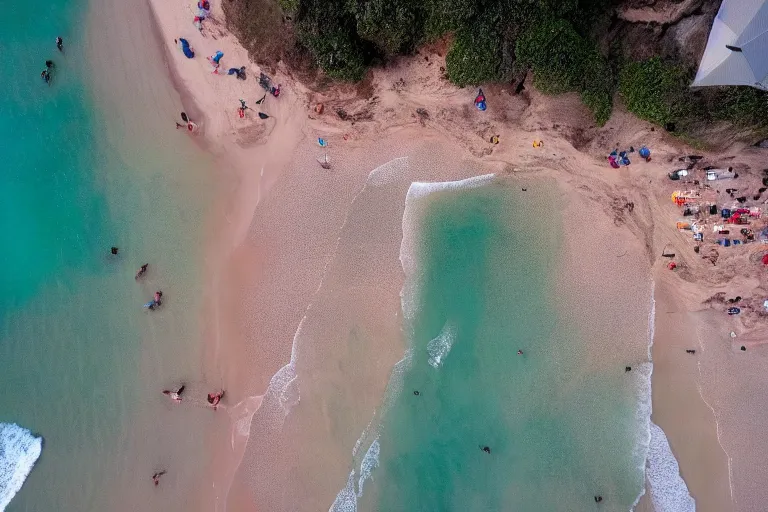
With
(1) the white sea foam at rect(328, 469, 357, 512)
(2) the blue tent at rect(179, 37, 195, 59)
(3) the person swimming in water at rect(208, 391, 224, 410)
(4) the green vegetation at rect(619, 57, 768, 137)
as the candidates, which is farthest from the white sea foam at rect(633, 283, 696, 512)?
(2) the blue tent at rect(179, 37, 195, 59)

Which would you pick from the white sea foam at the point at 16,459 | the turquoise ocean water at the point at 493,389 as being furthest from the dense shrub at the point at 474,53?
the white sea foam at the point at 16,459

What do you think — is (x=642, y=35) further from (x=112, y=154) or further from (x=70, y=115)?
(x=70, y=115)

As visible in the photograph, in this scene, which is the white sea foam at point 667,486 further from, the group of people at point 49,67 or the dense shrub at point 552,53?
the group of people at point 49,67

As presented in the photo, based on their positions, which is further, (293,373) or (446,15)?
(293,373)

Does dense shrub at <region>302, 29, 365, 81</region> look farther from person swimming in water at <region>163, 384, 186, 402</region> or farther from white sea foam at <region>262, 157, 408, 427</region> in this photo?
person swimming in water at <region>163, 384, 186, 402</region>

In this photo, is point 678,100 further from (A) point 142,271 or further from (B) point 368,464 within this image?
(A) point 142,271

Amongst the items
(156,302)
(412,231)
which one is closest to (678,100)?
(412,231)
